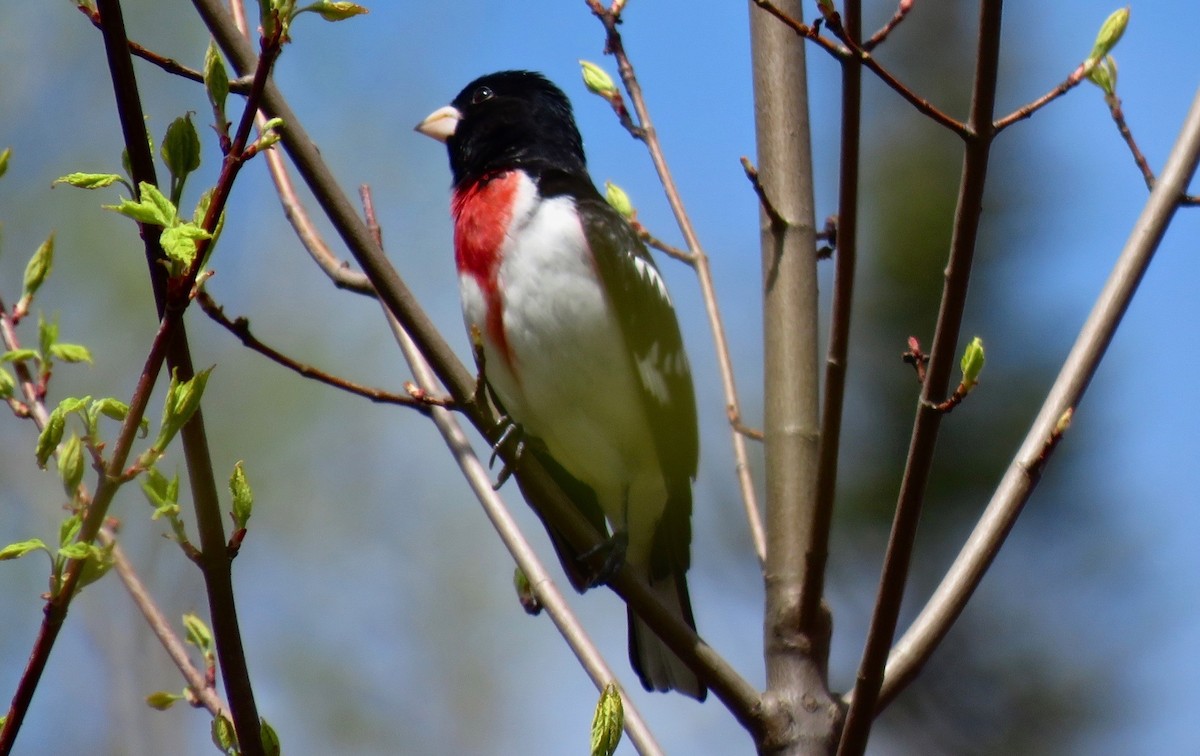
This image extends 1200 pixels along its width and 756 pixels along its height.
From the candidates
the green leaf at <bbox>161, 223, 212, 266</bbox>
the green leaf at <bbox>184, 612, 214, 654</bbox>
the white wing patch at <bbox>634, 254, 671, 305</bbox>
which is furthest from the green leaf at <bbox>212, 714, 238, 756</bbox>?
the white wing patch at <bbox>634, 254, 671, 305</bbox>

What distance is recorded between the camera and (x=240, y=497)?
73.1 inches

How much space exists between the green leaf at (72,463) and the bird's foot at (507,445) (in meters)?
1.05

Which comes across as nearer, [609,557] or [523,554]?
[523,554]

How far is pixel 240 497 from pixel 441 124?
3.19 m

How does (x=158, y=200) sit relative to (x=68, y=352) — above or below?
below

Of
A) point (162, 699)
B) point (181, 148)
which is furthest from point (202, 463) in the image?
point (162, 699)

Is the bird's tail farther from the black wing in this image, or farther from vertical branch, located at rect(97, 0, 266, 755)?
vertical branch, located at rect(97, 0, 266, 755)

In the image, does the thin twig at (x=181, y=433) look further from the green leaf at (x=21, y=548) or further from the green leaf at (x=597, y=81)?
the green leaf at (x=597, y=81)

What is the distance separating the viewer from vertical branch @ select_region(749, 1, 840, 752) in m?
2.78

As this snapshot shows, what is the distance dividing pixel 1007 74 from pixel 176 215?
9.06m

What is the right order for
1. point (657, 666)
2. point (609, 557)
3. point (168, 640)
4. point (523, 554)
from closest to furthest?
point (168, 640) < point (523, 554) < point (609, 557) < point (657, 666)

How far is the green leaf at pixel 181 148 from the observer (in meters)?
1.65

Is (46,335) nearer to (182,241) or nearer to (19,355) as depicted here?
(19,355)

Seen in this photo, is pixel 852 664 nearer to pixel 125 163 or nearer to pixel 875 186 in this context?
pixel 875 186
